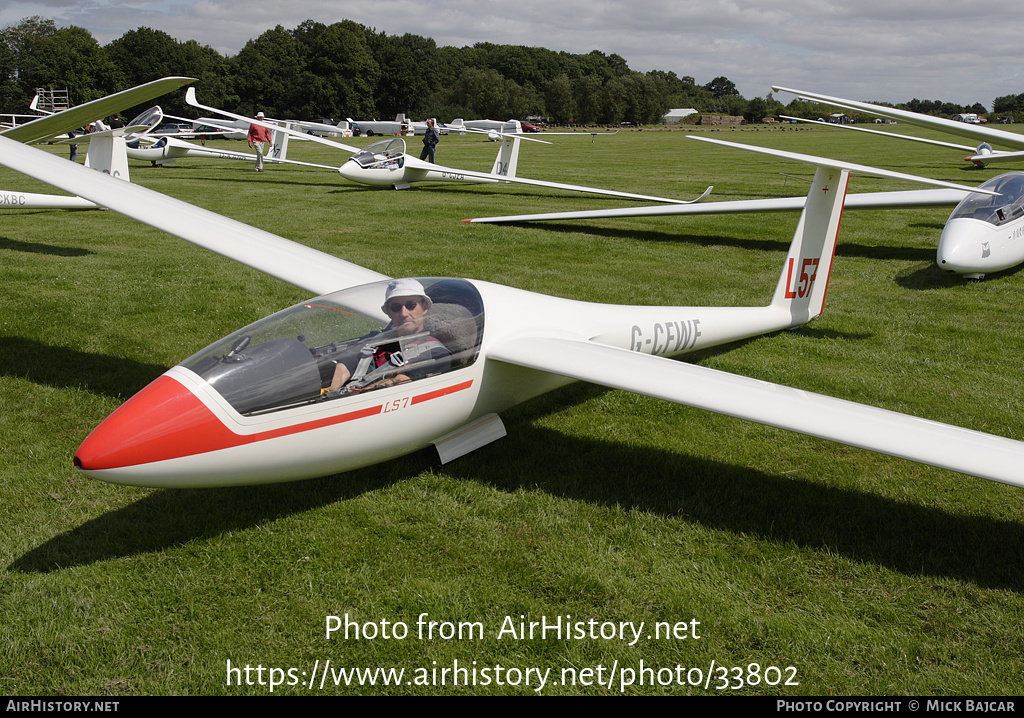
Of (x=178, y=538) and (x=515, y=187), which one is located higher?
(x=515, y=187)

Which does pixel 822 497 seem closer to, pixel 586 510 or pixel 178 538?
pixel 586 510

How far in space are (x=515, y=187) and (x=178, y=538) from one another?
67.4 feet

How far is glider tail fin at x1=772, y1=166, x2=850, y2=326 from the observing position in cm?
724

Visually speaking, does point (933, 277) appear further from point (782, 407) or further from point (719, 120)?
point (719, 120)

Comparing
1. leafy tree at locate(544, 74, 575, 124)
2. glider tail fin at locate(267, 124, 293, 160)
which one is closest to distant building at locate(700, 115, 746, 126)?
leafy tree at locate(544, 74, 575, 124)

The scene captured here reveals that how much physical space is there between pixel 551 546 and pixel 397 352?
1524 millimetres

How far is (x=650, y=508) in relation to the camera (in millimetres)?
4676

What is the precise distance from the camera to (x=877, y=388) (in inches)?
264

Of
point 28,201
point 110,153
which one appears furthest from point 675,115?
point 28,201

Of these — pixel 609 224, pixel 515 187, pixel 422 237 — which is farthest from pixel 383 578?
pixel 515 187

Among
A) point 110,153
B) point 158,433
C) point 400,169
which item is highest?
point 400,169

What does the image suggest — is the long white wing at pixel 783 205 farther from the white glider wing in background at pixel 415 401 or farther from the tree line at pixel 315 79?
the tree line at pixel 315 79

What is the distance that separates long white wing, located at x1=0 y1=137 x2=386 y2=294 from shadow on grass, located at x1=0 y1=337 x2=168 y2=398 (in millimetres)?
1383

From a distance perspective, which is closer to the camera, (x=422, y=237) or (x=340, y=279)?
(x=340, y=279)
